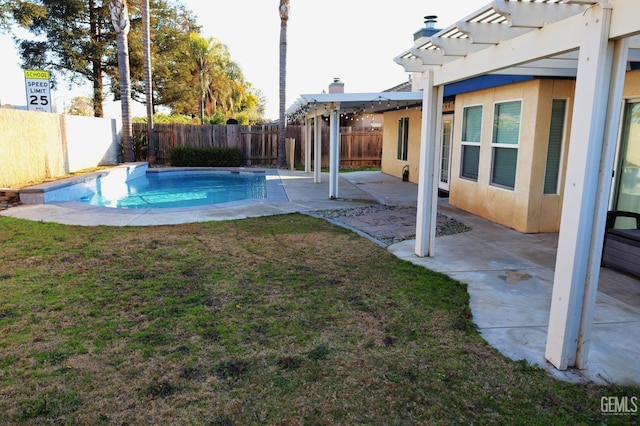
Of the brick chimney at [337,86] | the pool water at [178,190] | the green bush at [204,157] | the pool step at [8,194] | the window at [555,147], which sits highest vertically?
the brick chimney at [337,86]

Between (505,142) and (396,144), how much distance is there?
25.6 ft

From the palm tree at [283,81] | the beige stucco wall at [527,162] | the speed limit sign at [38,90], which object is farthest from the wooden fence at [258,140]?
the beige stucco wall at [527,162]

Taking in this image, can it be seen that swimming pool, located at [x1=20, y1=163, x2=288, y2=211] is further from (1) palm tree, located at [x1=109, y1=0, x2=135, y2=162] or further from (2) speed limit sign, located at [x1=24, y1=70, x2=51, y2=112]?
(2) speed limit sign, located at [x1=24, y1=70, x2=51, y2=112]

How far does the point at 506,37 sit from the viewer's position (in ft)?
11.9

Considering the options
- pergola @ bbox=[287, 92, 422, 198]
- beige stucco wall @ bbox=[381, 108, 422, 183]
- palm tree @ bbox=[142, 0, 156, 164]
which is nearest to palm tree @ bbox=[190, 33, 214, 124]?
palm tree @ bbox=[142, 0, 156, 164]

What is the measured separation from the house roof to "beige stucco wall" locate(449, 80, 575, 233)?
1.90 m

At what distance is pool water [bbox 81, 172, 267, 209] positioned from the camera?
487 inches

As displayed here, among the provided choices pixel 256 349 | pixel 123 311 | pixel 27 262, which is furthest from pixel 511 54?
pixel 27 262

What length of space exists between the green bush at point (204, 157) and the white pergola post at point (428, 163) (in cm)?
1457

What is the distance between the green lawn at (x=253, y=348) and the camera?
105 inches

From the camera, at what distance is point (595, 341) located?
3512mm

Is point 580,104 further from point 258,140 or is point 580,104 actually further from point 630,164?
point 258,140

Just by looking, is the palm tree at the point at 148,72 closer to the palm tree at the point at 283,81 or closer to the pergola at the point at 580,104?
the palm tree at the point at 283,81

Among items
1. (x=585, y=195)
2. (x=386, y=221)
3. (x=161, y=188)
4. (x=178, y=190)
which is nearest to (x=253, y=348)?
(x=585, y=195)
